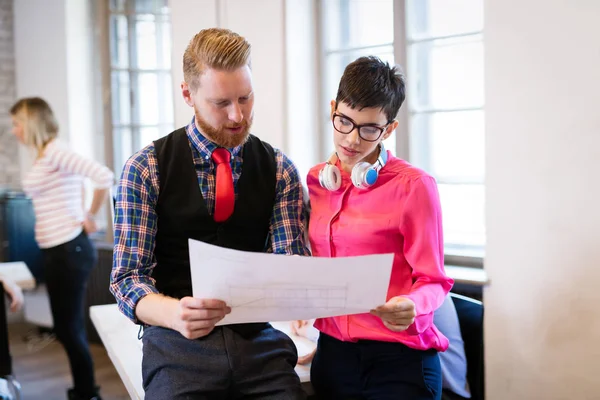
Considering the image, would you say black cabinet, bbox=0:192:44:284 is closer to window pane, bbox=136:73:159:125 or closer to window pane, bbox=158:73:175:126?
window pane, bbox=136:73:159:125

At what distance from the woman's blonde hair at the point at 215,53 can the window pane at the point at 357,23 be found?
2.00 m

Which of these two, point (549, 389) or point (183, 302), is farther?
point (549, 389)

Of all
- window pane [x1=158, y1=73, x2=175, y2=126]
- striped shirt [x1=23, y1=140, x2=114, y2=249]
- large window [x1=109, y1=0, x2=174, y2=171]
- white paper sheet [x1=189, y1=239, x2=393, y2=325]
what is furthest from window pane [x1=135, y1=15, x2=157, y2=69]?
white paper sheet [x1=189, y1=239, x2=393, y2=325]

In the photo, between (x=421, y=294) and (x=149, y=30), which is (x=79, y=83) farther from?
(x=421, y=294)

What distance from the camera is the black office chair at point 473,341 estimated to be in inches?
79.6

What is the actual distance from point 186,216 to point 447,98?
1.98 m

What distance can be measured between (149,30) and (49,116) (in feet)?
5.34

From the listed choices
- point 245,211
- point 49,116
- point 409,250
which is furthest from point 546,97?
point 49,116

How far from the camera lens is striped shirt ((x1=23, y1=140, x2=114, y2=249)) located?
3348 millimetres

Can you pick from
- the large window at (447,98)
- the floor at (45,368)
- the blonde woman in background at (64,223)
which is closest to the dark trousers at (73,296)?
the blonde woman in background at (64,223)

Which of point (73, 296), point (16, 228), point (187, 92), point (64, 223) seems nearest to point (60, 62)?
point (16, 228)

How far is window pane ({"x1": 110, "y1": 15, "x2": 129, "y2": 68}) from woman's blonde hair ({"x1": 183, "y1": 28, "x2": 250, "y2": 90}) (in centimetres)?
347

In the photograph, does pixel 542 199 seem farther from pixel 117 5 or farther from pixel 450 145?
pixel 117 5

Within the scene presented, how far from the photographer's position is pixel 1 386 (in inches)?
81.6
